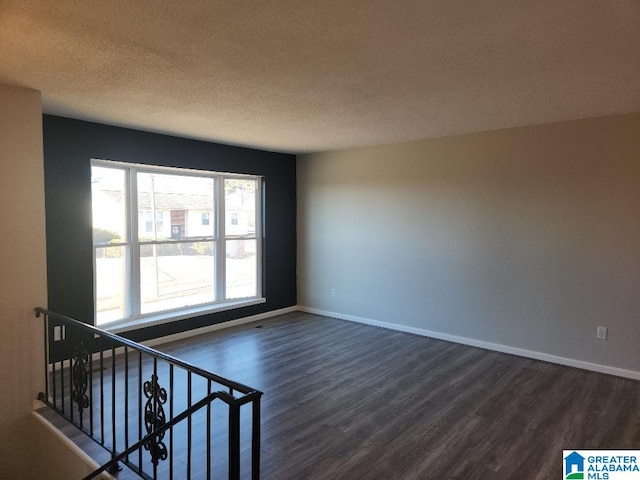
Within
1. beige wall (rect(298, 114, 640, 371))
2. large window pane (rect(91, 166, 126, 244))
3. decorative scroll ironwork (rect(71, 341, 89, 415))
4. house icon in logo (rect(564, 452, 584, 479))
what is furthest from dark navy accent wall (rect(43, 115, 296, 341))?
house icon in logo (rect(564, 452, 584, 479))

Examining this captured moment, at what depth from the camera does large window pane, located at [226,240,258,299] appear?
19.3 feet

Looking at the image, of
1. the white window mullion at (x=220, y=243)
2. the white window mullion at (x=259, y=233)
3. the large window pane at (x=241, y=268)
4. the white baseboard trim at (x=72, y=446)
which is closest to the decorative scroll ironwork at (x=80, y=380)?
the white baseboard trim at (x=72, y=446)

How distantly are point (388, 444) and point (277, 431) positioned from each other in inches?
30.9

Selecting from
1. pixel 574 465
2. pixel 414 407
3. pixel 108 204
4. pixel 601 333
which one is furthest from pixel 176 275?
pixel 601 333

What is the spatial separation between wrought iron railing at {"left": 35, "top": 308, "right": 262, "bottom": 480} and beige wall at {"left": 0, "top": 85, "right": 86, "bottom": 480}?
131mm

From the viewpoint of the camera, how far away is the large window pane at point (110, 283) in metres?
4.51

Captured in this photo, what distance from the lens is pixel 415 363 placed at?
433 cm

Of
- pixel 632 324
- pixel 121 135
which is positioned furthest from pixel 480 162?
pixel 121 135

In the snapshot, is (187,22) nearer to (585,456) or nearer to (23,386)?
(23,386)

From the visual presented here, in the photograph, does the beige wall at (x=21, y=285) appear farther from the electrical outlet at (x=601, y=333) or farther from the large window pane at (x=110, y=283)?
the electrical outlet at (x=601, y=333)

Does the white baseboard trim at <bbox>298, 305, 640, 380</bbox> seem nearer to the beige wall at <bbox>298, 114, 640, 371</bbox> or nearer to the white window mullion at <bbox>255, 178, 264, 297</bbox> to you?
the beige wall at <bbox>298, 114, 640, 371</bbox>

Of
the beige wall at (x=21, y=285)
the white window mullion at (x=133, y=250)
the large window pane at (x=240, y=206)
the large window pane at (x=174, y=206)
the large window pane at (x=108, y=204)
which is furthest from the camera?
the large window pane at (x=240, y=206)

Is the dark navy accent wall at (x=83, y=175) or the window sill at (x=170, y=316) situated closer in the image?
the dark navy accent wall at (x=83, y=175)

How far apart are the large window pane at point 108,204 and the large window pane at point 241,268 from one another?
4.99 ft
